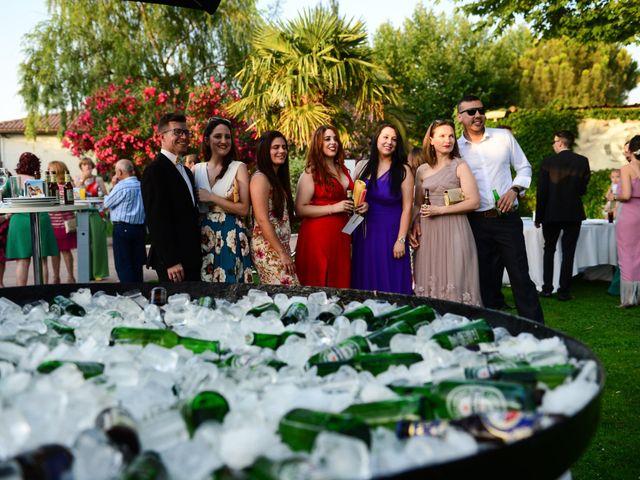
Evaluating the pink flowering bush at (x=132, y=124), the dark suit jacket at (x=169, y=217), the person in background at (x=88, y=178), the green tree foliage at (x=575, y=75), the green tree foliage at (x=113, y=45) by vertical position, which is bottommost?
the dark suit jacket at (x=169, y=217)

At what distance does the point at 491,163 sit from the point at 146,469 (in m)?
3.88

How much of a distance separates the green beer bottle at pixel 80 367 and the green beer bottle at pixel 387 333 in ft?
1.93

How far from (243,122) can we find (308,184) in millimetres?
9048

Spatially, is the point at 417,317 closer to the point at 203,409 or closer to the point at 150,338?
the point at 150,338

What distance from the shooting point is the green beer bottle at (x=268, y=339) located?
4.52ft

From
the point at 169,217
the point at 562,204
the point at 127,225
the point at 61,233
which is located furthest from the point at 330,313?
the point at 61,233

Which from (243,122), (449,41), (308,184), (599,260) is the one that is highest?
(449,41)

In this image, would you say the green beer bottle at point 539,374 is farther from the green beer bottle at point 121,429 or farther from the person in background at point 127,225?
the person in background at point 127,225

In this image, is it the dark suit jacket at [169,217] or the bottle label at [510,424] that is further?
the dark suit jacket at [169,217]

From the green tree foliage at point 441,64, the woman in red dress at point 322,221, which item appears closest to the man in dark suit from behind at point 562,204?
the woman in red dress at point 322,221

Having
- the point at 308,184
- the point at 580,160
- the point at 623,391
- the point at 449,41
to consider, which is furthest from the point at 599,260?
the point at 449,41

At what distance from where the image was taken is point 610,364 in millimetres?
4035

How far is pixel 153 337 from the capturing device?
4.64ft

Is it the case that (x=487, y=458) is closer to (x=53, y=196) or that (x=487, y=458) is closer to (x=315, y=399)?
(x=315, y=399)
